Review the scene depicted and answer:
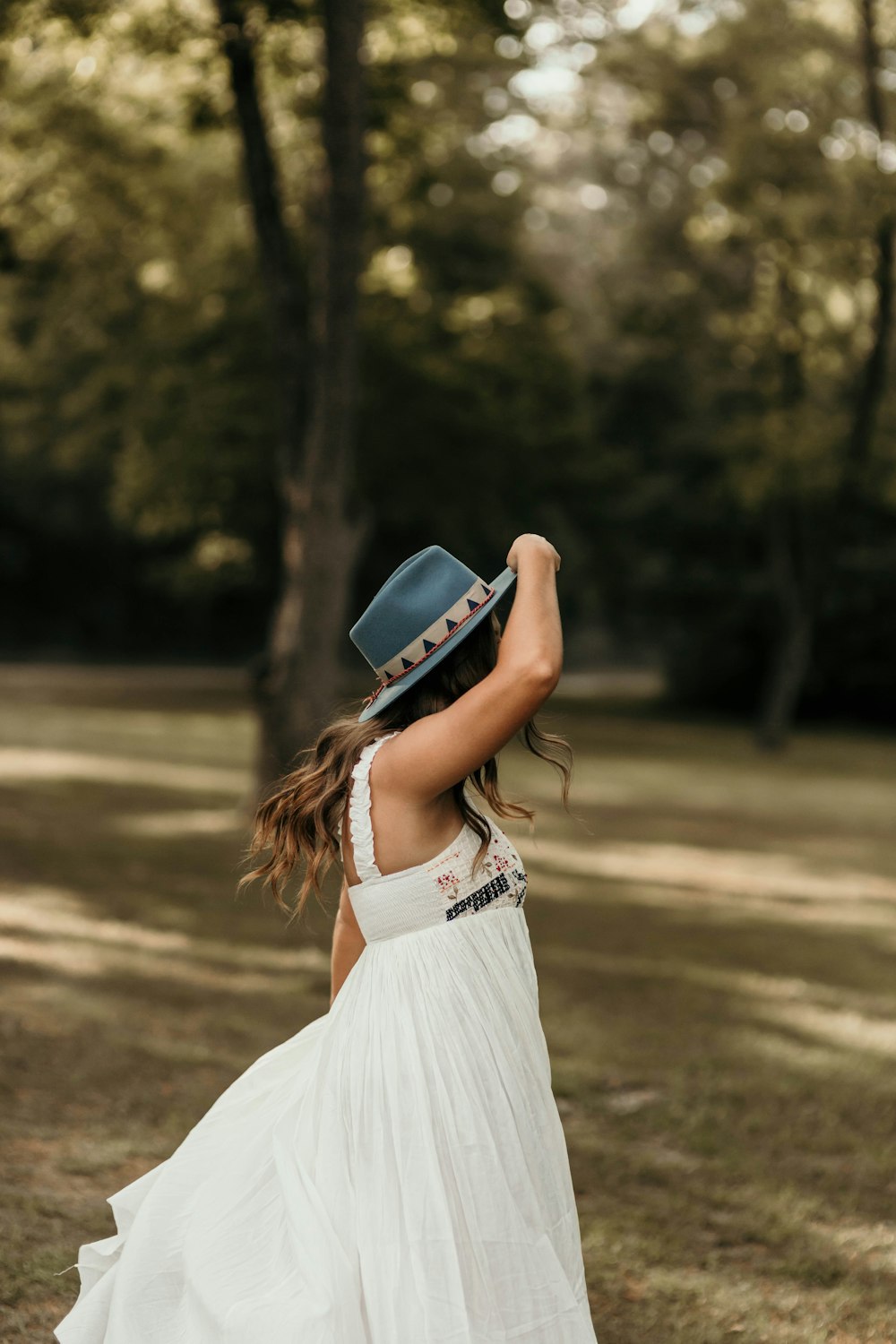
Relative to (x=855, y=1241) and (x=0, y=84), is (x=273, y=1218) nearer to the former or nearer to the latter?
(x=855, y=1241)

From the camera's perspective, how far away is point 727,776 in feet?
68.8

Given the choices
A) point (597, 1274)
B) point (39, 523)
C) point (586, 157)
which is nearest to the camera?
point (597, 1274)

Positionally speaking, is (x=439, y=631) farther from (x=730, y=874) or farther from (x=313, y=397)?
(x=730, y=874)

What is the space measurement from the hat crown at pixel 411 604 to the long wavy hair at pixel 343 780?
85mm

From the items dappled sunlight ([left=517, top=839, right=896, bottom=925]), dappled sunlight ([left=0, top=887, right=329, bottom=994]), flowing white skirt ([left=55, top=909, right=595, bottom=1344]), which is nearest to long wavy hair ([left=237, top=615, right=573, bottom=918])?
flowing white skirt ([left=55, top=909, right=595, bottom=1344])

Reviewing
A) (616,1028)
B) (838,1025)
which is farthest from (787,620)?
(616,1028)

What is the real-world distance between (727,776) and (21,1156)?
17079 millimetres

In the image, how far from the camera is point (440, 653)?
2896mm

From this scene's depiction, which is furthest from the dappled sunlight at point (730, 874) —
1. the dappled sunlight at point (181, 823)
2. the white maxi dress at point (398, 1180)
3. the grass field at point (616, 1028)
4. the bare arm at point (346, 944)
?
the white maxi dress at point (398, 1180)

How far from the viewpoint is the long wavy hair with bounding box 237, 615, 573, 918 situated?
2994mm

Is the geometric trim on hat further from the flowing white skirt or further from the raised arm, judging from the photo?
the flowing white skirt

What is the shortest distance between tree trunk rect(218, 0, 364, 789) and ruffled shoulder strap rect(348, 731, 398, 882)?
26.3 ft

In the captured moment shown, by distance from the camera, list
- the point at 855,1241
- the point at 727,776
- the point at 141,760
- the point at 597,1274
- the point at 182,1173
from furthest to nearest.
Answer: the point at 727,776
the point at 141,760
the point at 855,1241
the point at 597,1274
the point at 182,1173

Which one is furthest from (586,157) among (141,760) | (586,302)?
(141,760)
